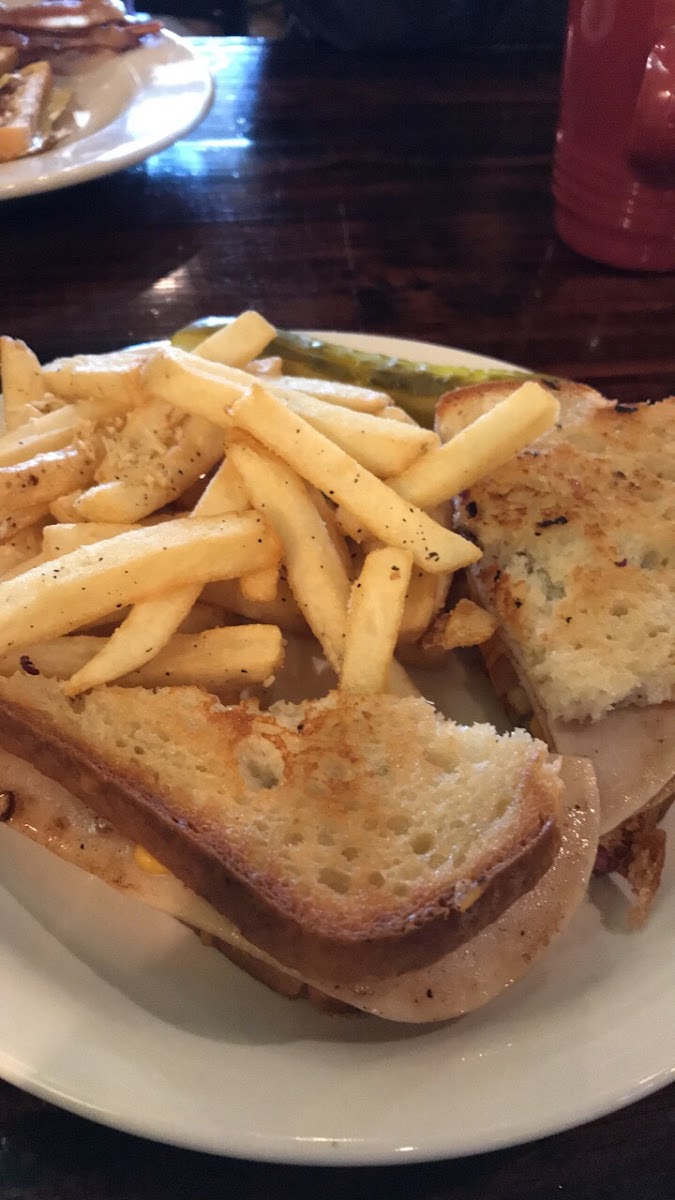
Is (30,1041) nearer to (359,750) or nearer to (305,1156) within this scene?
(305,1156)

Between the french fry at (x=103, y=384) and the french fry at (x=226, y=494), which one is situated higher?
the french fry at (x=103, y=384)

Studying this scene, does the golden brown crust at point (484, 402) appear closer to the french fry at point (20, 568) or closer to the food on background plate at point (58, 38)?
the french fry at point (20, 568)

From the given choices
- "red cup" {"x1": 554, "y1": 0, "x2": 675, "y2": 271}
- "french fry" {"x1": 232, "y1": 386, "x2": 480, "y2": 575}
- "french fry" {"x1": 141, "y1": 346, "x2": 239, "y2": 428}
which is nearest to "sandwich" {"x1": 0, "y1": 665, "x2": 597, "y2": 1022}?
"french fry" {"x1": 232, "y1": 386, "x2": 480, "y2": 575}

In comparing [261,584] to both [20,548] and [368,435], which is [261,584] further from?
[20,548]

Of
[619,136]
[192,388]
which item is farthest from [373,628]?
[619,136]

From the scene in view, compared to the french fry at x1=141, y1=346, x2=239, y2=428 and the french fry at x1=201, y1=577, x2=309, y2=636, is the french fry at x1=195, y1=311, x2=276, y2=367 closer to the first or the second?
the french fry at x1=141, y1=346, x2=239, y2=428

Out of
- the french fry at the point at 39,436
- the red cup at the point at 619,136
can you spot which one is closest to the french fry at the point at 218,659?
the french fry at the point at 39,436

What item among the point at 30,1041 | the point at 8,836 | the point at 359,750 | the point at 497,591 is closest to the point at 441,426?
the point at 497,591
